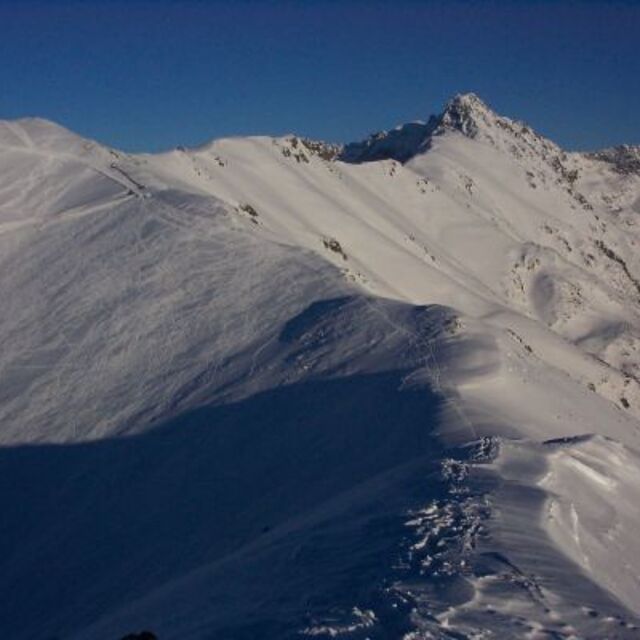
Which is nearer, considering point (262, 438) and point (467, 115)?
point (262, 438)

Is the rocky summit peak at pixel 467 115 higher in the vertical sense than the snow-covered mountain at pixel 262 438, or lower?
higher

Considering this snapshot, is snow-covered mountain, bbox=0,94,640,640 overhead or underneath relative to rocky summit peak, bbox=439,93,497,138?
underneath

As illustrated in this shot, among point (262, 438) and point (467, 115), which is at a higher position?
point (467, 115)

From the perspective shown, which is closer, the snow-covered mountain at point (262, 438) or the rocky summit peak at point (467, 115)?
the snow-covered mountain at point (262, 438)

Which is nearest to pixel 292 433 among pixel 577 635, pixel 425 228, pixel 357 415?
pixel 357 415

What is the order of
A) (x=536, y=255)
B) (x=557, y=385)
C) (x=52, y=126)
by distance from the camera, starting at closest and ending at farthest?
(x=557, y=385) → (x=52, y=126) → (x=536, y=255)

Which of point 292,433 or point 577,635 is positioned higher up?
point 292,433

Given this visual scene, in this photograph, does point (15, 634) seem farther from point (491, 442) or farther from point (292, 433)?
point (491, 442)

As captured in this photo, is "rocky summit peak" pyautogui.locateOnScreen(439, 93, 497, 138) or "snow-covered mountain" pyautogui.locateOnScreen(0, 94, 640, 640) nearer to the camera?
"snow-covered mountain" pyautogui.locateOnScreen(0, 94, 640, 640)
